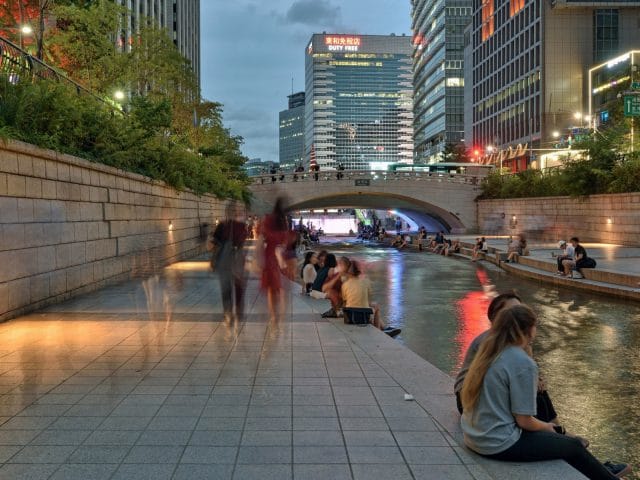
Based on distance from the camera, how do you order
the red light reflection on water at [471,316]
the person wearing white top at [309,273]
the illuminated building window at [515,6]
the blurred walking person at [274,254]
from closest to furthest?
the blurred walking person at [274,254], the red light reflection on water at [471,316], the person wearing white top at [309,273], the illuminated building window at [515,6]

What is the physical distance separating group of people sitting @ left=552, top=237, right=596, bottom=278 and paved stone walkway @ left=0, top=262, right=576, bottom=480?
39.2 feet

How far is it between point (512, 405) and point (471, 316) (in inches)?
402

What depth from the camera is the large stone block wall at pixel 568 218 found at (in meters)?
29.8

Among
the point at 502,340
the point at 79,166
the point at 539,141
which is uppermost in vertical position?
the point at 539,141

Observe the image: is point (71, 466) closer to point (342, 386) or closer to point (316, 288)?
point (342, 386)

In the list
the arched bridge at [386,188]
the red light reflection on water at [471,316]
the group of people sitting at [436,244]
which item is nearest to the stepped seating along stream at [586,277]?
the red light reflection on water at [471,316]

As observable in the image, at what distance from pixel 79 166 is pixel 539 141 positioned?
222 feet

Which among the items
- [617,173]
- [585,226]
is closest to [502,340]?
[617,173]

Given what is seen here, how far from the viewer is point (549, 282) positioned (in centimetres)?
2027

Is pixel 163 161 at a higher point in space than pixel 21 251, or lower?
higher

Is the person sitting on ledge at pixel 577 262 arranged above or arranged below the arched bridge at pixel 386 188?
below

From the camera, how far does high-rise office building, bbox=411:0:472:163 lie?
114m

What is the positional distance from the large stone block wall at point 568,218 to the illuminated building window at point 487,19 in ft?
149

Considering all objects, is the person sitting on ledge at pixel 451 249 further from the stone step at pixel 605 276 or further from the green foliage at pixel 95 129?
the green foliage at pixel 95 129
